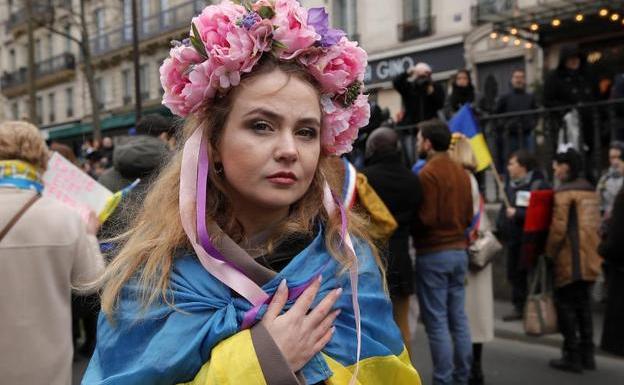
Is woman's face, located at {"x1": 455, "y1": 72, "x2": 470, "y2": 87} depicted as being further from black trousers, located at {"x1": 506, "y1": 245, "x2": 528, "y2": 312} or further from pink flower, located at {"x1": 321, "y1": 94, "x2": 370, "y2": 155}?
pink flower, located at {"x1": 321, "y1": 94, "x2": 370, "y2": 155}

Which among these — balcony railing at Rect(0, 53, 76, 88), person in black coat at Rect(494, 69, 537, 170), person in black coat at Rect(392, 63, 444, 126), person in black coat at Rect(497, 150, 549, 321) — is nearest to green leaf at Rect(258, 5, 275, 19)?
person in black coat at Rect(497, 150, 549, 321)

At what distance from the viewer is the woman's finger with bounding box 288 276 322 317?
5.44 ft

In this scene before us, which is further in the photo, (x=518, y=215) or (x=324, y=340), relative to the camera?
(x=518, y=215)

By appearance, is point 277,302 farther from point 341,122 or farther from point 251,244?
point 341,122

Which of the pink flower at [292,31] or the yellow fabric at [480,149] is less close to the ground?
the pink flower at [292,31]

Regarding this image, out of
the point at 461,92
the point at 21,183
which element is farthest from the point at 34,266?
the point at 461,92

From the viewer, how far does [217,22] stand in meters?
1.76

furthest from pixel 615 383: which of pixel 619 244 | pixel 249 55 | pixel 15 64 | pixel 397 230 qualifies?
pixel 15 64

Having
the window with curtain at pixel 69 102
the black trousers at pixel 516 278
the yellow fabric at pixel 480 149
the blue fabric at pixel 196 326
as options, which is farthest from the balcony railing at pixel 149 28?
the blue fabric at pixel 196 326

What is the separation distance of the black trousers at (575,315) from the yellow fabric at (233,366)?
4.71 meters

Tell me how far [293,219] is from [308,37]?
1.55 feet

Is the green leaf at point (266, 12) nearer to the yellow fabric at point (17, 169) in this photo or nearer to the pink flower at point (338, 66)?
the pink flower at point (338, 66)

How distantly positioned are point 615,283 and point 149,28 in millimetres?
31481

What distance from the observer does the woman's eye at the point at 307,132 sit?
5.86 feet
